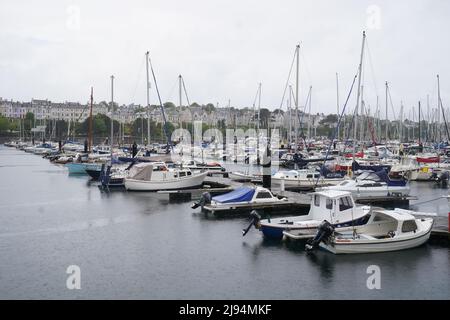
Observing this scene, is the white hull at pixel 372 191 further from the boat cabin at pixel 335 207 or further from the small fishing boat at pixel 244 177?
the small fishing boat at pixel 244 177

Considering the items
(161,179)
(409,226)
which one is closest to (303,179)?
(161,179)

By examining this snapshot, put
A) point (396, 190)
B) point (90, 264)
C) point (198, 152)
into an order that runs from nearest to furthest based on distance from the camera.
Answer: point (90, 264) < point (396, 190) < point (198, 152)

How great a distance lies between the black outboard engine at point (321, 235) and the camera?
25219 millimetres

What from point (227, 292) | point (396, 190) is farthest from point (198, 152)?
point (227, 292)

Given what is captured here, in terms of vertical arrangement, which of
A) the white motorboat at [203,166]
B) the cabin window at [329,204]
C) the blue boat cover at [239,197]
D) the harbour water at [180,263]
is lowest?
the harbour water at [180,263]

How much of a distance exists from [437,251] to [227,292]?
1169 centimetres

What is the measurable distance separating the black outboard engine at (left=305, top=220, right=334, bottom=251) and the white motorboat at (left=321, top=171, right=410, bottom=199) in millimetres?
14269

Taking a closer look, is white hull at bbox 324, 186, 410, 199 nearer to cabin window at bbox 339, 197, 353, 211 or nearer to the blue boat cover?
the blue boat cover

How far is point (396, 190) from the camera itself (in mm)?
40812

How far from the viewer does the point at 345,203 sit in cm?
2798

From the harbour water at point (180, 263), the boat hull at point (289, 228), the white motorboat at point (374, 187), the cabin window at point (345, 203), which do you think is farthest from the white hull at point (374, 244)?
the white motorboat at point (374, 187)

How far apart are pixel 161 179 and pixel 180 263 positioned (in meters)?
23.6
